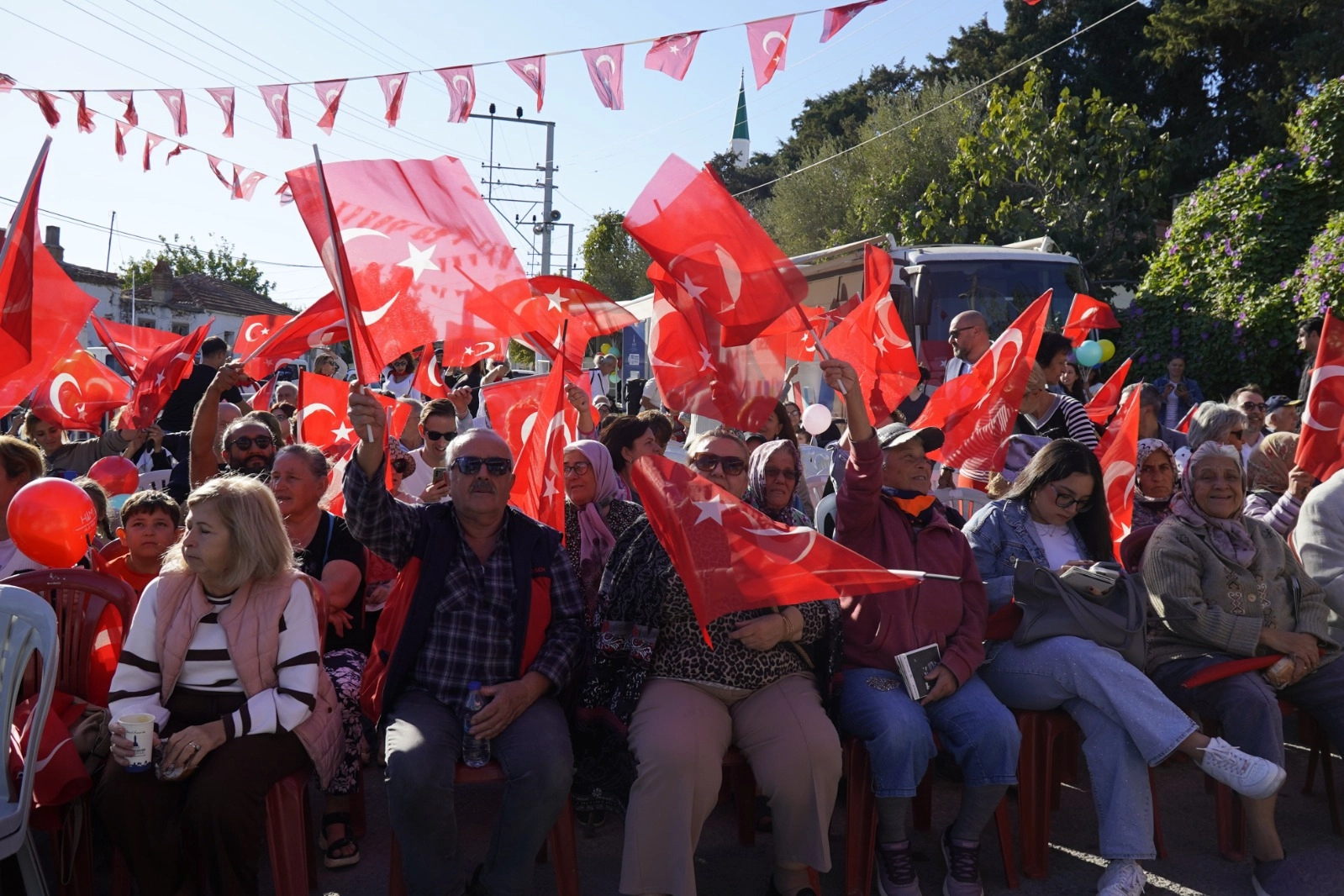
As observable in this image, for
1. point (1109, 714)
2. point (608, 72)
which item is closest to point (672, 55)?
point (608, 72)

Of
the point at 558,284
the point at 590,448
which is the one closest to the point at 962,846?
the point at 590,448

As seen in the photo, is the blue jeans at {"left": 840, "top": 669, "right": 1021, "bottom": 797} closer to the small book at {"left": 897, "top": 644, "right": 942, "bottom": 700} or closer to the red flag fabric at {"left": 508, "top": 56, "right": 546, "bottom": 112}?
the small book at {"left": 897, "top": 644, "right": 942, "bottom": 700}

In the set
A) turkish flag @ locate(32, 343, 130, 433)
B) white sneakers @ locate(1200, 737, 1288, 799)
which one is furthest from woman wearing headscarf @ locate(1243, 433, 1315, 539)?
turkish flag @ locate(32, 343, 130, 433)

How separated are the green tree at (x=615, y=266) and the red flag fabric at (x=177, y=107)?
1153 inches

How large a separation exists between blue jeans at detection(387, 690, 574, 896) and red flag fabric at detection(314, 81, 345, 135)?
553 centimetres

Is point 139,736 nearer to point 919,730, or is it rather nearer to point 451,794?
point 451,794

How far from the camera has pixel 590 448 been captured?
16.8 ft

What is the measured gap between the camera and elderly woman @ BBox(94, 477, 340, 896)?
3.29 meters

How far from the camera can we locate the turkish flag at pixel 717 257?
4277mm

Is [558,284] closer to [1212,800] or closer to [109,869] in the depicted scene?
[109,869]

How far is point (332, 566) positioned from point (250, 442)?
97cm

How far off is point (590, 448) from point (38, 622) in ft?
8.07

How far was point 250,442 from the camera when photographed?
495 cm

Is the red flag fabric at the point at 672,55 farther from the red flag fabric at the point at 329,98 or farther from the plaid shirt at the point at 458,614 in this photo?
the plaid shirt at the point at 458,614
